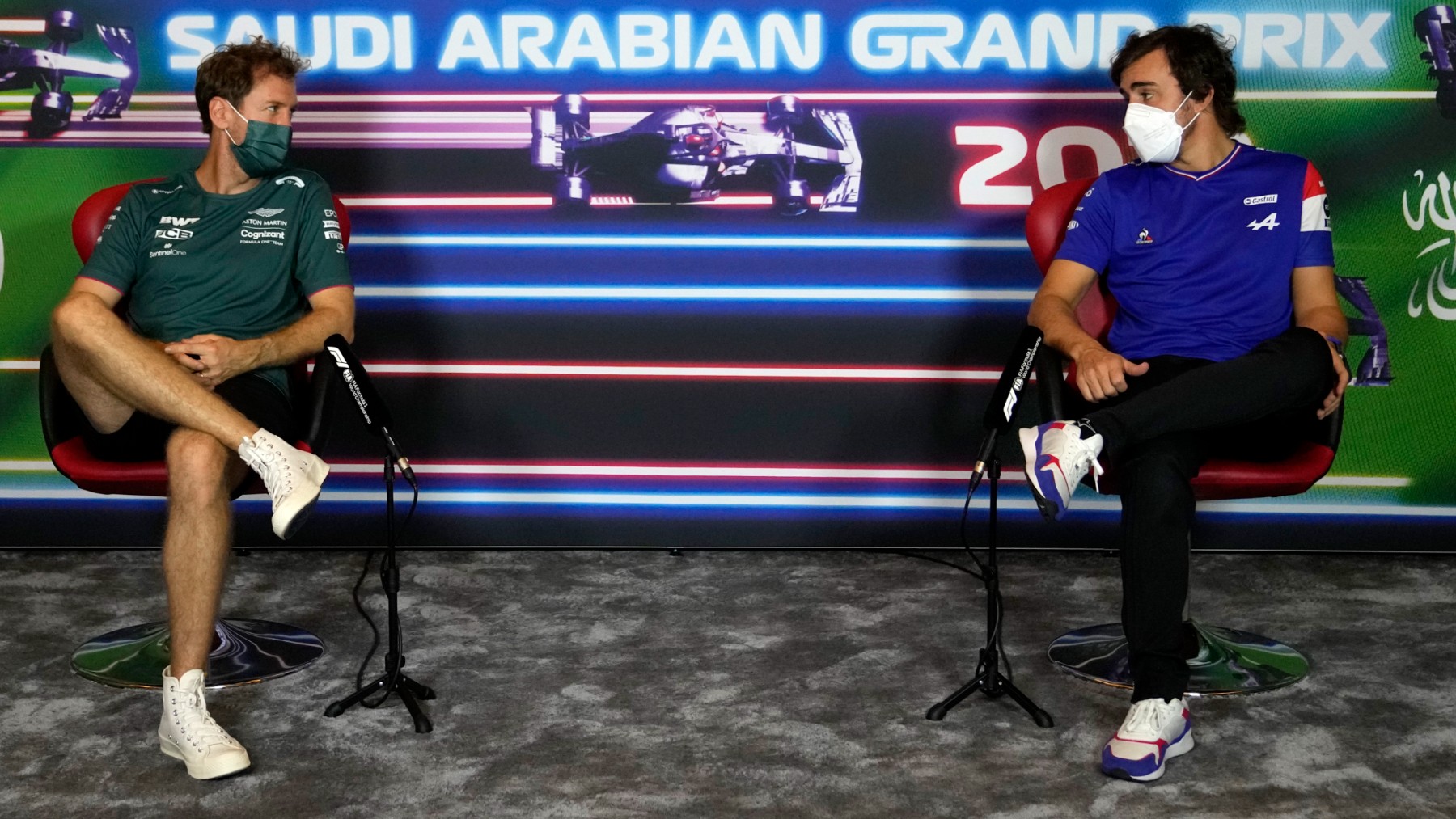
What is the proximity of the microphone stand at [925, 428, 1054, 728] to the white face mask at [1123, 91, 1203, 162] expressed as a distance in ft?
2.58

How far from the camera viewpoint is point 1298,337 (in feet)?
9.54

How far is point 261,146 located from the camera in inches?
128

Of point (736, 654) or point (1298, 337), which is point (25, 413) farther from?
point (1298, 337)

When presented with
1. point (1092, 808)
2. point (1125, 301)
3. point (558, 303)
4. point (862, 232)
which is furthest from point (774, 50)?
point (1092, 808)

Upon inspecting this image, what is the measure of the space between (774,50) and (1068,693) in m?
1.93

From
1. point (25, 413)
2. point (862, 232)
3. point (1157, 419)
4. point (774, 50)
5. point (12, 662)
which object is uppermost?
point (774, 50)

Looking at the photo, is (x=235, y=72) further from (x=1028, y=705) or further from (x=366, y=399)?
(x=1028, y=705)

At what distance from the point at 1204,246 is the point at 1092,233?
0.24 metres

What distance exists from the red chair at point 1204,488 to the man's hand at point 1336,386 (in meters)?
0.09

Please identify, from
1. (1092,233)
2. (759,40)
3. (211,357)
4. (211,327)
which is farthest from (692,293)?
(211,357)

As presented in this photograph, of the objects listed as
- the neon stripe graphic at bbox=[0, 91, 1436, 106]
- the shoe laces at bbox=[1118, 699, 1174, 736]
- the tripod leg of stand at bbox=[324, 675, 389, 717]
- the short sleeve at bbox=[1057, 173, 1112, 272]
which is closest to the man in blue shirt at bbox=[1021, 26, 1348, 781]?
the short sleeve at bbox=[1057, 173, 1112, 272]

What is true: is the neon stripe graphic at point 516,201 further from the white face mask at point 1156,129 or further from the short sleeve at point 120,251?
the white face mask at point 1156,129

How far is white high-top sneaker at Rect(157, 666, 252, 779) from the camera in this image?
2.63 m

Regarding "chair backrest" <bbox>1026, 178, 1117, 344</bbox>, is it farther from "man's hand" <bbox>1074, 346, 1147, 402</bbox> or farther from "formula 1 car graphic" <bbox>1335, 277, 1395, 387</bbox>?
"formula 1 car graphic" <bbox>1335, 277, 1395, 387</bbox>
